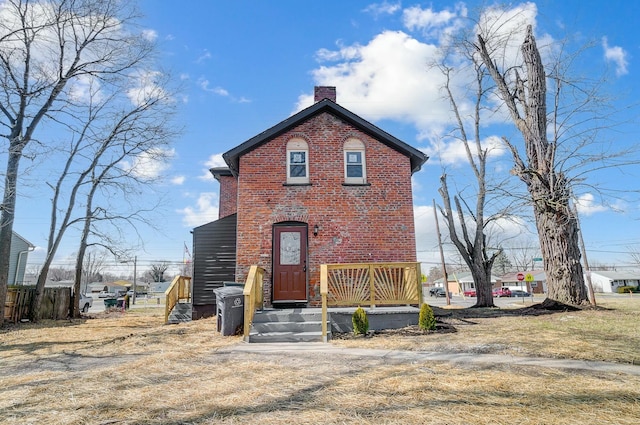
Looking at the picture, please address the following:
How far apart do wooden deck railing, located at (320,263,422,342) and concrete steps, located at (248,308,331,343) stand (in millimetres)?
636

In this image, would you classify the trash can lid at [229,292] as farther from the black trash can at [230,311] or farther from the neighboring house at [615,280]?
the neighboring house at [615,280]

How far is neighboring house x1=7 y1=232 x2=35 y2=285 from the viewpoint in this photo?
2681 centimetres

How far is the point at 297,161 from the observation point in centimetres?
1123

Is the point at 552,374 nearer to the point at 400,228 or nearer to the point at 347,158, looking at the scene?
the point at 400,228

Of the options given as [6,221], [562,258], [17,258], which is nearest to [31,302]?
[6,221]

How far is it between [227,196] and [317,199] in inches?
265

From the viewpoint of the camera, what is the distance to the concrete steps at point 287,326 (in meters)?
7.76

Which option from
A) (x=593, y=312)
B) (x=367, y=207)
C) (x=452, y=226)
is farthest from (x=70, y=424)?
(x=452, y=226)

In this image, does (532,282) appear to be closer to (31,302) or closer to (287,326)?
(287,326)

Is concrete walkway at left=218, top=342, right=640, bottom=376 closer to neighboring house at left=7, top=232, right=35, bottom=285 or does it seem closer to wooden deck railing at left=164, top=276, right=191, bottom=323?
wooden deck railing at left=164, top=276, right=191, bottom=323

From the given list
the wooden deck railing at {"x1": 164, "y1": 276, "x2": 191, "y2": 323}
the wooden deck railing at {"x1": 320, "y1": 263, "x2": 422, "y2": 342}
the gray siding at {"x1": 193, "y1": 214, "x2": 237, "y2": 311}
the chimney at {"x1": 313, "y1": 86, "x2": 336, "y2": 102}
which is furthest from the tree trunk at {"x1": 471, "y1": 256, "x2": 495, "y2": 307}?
the wooden deck railing at {"x1": 164, "y1": 276, "x2": 191, "y2": 323}

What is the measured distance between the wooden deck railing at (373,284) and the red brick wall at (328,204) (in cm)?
67

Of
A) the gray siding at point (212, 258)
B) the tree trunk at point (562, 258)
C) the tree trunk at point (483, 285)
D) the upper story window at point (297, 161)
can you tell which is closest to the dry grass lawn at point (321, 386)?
the tree trunk at point (562, 258)

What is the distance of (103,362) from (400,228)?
7.74 m
